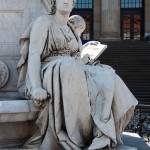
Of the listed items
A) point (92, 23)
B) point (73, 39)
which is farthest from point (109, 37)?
point (73, 39)

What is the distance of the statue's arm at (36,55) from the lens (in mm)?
4430

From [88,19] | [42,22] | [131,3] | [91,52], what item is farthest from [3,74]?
[131,3]

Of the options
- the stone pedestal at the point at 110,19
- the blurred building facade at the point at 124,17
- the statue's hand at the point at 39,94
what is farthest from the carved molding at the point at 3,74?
the blurred building facade at the point at 124,17

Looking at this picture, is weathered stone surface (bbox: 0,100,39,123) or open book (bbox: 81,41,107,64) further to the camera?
open book (bbox: 81,41,107,64)

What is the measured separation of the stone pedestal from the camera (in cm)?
3828

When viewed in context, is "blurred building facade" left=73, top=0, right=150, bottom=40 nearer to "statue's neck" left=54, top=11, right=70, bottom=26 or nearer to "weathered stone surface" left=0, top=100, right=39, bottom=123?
"statue's neck" left=54, top=11, right=70, bottom=26

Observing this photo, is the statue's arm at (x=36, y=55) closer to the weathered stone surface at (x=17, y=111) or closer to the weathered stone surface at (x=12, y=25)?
the weathered stone surface at (x=17, y=111)

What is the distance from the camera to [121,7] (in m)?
42.0

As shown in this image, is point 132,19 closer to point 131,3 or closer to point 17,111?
point 131,3

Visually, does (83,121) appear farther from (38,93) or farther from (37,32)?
(37,32)

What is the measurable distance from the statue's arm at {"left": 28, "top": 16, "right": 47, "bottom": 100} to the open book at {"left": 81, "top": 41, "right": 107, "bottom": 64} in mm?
833

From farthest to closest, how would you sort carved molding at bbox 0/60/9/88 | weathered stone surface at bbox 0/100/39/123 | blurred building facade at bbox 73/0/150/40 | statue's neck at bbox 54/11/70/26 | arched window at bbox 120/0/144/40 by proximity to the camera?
arched window at bbox 120/0/144/40 → blurred building facade at bbox 73/0/150/40 → carved molding at bbox 0/60/9/88 → statue's neck at bbox 54/11/70/26 → weathered stone surface at bbox 0/100/39/123

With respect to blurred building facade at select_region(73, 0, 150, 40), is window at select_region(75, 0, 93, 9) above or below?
above

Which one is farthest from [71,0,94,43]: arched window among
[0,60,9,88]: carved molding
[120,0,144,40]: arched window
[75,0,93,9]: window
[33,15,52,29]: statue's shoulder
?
[33,15,52,29]: statue's shoulder
